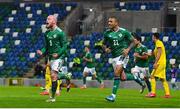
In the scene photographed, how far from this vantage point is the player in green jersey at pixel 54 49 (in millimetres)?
15102

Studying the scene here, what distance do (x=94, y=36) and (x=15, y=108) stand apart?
27.7 m

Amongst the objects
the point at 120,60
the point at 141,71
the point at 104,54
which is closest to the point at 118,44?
the point at 120,60

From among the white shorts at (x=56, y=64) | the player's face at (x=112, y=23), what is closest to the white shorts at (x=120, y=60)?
the player's face at (x=112, y=23)

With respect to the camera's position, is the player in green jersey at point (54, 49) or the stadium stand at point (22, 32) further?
the stadium stand at point (22, 32)

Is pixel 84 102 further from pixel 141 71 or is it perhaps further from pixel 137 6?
pixel 137 6

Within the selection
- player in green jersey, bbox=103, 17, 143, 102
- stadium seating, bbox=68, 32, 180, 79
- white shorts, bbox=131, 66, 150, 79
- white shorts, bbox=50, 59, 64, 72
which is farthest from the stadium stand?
white shorts, bbox=50, 59, 64, 72

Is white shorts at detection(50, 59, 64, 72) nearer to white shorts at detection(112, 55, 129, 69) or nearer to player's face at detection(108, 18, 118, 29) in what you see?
white shorts at detection(112, 55, 129, 69)

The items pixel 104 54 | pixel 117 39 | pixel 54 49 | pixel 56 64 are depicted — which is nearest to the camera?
pixel 56 64

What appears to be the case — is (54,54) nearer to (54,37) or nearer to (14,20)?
(54,37)

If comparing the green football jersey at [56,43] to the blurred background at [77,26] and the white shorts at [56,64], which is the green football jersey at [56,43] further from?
the blurred background at [77,26]

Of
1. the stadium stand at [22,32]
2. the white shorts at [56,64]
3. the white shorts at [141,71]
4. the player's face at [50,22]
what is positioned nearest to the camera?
the white shorts at [56,64]

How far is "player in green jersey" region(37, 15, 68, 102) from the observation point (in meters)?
15.1

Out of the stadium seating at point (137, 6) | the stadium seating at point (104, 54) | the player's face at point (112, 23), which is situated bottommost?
the stadium seating at point (104, 54)

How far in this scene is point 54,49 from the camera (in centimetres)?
1527
